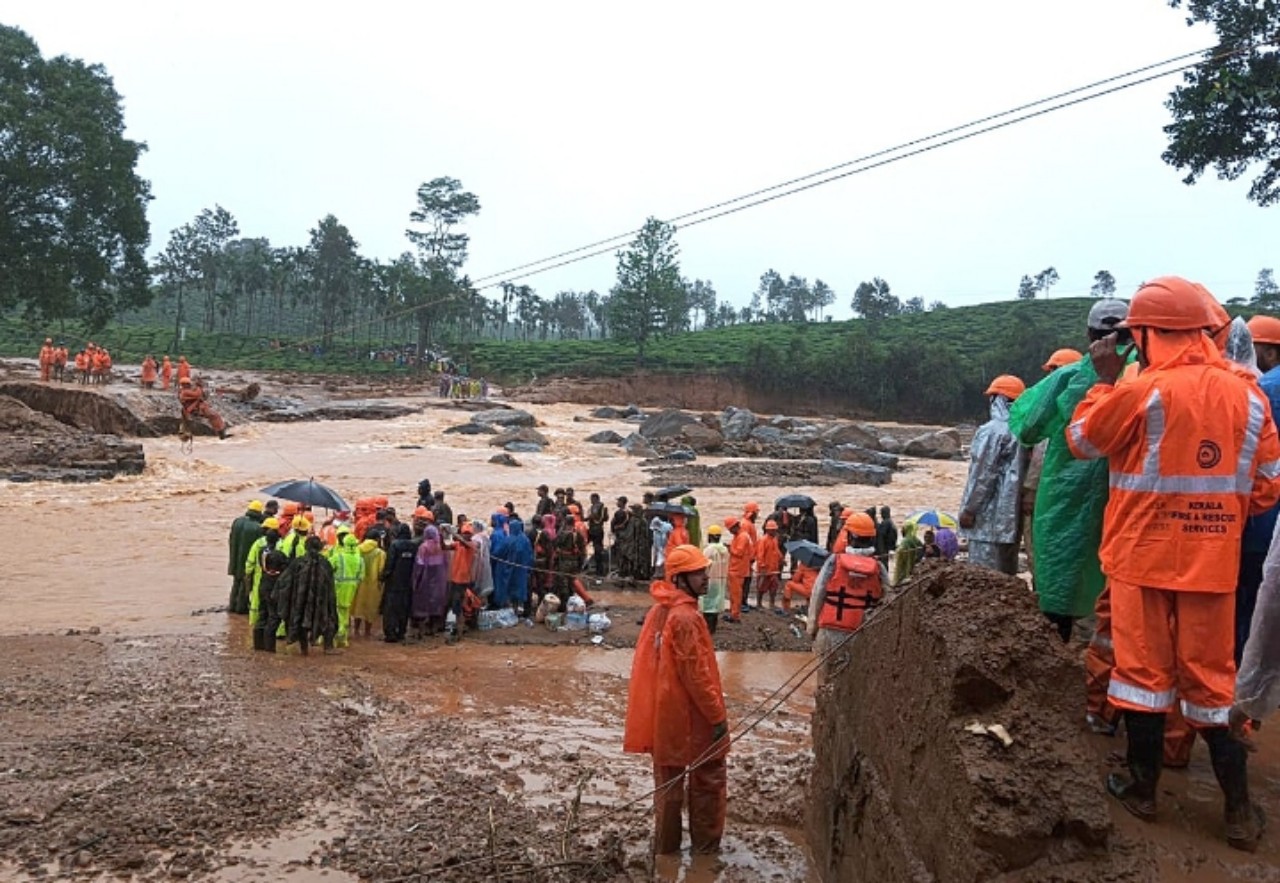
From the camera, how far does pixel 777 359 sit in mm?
61750

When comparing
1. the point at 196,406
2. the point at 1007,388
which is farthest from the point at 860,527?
the point at 196,406

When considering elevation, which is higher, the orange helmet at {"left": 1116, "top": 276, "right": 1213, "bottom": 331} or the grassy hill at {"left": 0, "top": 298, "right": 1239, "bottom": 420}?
the grassy hill at {"left": 0, "top": 298, "right": 1239, "bottom": 420}

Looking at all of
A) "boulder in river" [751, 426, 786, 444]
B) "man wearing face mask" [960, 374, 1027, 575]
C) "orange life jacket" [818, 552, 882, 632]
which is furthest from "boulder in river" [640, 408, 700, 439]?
"man wearing face mask" [960, 374, 1027, 575]

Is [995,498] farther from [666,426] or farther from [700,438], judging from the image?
[666,426]

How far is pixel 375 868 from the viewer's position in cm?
490

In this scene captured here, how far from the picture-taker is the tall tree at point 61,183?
34.0 metres

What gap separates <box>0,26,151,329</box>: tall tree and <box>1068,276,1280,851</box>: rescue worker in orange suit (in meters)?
39.6

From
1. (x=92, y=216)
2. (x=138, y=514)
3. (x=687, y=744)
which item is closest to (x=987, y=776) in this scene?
(x=687, y=744)

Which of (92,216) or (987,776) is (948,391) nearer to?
(92,216)

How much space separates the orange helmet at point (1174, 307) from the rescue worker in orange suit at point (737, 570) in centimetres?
886

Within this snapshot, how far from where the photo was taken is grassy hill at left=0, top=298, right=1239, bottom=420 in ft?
192

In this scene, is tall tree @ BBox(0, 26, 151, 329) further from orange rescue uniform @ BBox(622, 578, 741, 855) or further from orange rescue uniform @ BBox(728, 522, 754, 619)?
orange rescue uniform @ BBox(622, 578, 741, 855)

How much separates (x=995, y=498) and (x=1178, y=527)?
2006 millimetres

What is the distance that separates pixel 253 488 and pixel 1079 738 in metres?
23.0
